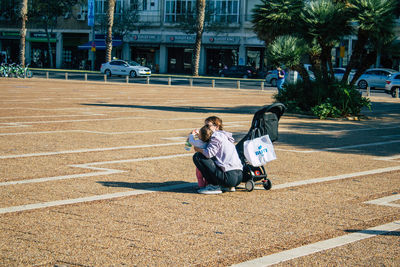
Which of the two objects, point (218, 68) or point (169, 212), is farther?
point (218, 68)

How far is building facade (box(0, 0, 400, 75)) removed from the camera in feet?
212

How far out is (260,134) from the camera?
24.7 ft

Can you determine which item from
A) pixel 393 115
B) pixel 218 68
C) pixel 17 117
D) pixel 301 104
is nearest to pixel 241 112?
pixel 301 104

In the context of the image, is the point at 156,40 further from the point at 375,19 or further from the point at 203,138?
the point at 203,138

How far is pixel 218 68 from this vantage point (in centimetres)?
6762

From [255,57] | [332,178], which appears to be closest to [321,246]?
[332,178]

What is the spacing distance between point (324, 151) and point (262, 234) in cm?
605

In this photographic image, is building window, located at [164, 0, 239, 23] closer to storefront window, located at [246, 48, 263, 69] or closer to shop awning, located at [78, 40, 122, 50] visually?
storefront window, located at [246, 48, 263, 69]

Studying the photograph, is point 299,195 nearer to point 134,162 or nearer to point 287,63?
point 134,162

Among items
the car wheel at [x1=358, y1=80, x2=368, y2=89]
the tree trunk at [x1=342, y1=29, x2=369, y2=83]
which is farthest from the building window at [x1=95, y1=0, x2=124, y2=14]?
the tree trunk at [x1=342, y1=29, x2=369, y2=83]

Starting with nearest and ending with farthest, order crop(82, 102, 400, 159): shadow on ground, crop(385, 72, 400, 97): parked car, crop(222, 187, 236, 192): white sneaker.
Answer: crop(222, 187, 236, 192): white sneaker, crop(82, 102, 400, 159): shadow on ground, crop(385, 72, 400, 97): parked car

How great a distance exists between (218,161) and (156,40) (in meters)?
63.1

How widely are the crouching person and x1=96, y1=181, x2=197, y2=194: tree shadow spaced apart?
1.06 feet

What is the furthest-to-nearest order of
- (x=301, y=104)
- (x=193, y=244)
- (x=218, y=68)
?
(x=218, y=68) → (x=301, y=104) → (x=193, y=244)
